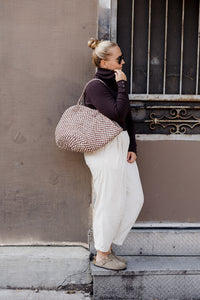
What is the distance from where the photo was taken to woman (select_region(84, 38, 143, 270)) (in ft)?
9.39

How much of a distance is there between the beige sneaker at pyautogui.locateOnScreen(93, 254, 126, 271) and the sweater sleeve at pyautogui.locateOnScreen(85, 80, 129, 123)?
1182 millimetres

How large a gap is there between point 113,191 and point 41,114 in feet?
3.31

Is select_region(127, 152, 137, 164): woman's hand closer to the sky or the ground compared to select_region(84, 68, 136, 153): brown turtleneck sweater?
closer to the ground

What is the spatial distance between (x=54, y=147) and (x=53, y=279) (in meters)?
1.18

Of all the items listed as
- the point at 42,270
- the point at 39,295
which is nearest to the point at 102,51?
the point at 42,270

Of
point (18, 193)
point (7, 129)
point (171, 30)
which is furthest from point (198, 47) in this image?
point (18, 193)

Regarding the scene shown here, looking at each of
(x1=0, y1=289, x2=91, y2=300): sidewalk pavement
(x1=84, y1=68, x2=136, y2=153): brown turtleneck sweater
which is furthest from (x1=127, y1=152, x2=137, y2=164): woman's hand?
(x1=0, y1=289, x2=91, y2=300): sidewalk pavement

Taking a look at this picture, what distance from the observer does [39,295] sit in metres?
3.17

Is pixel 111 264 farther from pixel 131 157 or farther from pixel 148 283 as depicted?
pixel 131 157

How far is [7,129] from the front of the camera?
3354 mm

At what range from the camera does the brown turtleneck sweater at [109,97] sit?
9.25 ft

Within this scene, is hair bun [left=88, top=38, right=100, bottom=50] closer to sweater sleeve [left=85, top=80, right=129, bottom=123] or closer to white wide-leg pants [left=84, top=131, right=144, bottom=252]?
sweater sleeve [left=85, top=80, right=129, bottom=123]

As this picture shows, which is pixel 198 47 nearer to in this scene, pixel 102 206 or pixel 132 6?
pixel 132 6

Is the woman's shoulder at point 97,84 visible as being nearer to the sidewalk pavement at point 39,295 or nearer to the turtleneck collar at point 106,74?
the turtleneck collar at point 106,74
